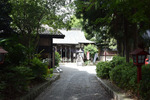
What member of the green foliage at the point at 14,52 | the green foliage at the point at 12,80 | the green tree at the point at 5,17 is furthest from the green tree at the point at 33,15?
the green foliage at the point at 12,80

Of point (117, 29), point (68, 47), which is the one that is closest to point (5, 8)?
point (117, 29)

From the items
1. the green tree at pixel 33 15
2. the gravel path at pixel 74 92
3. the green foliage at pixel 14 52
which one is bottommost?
the gravel path at pixel 74 92

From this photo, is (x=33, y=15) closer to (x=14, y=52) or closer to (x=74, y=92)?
(x=14, y=52)

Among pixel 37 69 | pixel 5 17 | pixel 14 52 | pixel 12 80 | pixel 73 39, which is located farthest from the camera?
pixel 73 39

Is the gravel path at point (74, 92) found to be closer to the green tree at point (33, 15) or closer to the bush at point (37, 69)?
the bush at point (37, 69)

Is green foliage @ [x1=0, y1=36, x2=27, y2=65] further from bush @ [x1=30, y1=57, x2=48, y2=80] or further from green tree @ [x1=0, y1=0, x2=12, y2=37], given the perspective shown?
green tree @ [x1=0, y1=0, x2=12, y2=37]

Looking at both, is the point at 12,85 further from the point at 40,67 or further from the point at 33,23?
the point at 33,23

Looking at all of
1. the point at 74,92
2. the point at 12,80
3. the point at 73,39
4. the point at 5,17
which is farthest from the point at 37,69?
the point at 73,39

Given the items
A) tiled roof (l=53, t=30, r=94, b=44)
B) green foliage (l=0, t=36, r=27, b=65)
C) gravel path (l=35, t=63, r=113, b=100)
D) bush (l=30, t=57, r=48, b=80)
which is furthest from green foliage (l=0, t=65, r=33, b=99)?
tiled roof (l=53, t=30, r=94, b=44)

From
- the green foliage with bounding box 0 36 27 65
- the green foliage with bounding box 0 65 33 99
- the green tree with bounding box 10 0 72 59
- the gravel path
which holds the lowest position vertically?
the gravel path

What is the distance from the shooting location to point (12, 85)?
15.1 feet

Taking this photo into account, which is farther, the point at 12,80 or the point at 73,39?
the point at 73,39

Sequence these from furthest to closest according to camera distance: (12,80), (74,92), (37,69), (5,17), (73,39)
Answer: (73,39) → (5,17) → (37,69) → (74,92) → (12,80)

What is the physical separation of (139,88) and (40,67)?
479 cm
